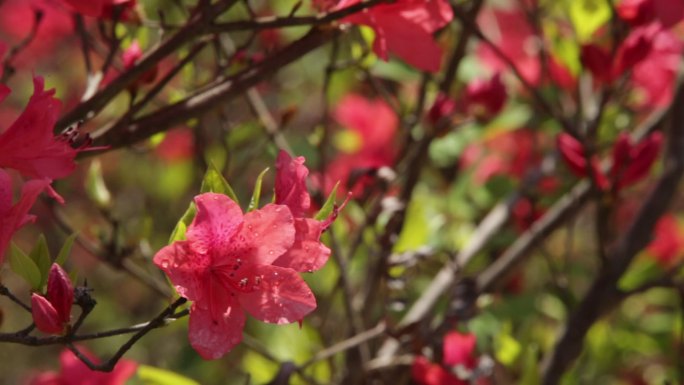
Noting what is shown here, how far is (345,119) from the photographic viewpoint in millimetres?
2229

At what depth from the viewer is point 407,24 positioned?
1089 mm

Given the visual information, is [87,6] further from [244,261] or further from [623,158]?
[623,158]

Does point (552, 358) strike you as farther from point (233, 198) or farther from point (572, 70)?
point (233, 198)

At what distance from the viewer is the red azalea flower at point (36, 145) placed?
90 cm

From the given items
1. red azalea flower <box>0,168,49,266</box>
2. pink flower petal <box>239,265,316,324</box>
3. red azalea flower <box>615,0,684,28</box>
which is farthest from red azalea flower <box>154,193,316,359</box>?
red azalea flower <box>615,0,684,28</box>

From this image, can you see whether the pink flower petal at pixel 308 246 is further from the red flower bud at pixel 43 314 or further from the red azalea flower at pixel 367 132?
the red azalea flower at pixel 367 132

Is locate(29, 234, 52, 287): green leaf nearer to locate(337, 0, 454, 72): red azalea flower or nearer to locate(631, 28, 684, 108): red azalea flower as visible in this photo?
locate(337, 0, 454, 72): red azalea flower

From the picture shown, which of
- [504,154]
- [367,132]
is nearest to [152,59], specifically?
[367,132]

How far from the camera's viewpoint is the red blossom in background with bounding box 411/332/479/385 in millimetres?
1318

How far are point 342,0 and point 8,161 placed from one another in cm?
36

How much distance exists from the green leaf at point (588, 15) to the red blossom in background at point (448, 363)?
506 mm

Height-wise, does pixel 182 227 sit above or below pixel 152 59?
below

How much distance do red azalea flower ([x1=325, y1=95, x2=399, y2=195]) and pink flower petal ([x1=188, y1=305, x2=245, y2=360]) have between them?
1.18 m

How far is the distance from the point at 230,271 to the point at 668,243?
169 centimetres
